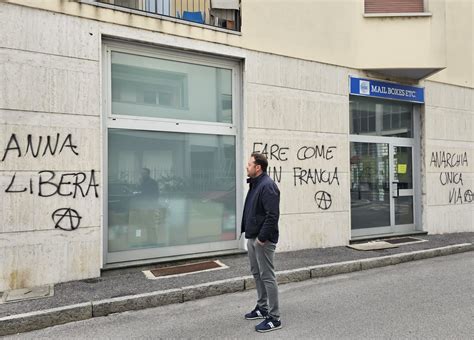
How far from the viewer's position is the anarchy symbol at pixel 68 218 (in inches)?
226

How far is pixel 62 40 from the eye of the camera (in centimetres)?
580

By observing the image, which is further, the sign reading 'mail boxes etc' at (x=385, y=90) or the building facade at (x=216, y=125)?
the sign reading 'mail boxes etc' at (x=385, y=90)

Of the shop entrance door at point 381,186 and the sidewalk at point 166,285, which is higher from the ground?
the shop entrance door at point 381,186

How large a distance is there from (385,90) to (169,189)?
5478 mm

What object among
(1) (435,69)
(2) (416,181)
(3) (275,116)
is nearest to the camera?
(3) (275,116)

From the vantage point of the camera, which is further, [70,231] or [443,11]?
[443,11]

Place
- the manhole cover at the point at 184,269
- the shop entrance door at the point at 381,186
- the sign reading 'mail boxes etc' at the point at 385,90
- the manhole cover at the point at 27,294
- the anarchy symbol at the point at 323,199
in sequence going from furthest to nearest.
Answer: the shop entrance door at the point at 381,186 → the sign reading 'mail boxes etc' at the point at 385,90 → the anarchy symbol at the point at 323,199 → the manhole cover at the point at 184,269 → the manhole cover at the point at 27,294

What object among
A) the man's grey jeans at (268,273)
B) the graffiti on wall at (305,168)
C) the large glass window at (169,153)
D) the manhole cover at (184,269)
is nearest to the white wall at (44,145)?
the large glass window at (169,153)

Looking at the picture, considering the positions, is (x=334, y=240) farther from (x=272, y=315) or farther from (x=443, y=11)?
(x=443, y=11)

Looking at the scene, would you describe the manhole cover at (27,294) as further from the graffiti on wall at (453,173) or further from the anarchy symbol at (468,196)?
the anarchy symbol at (468,196)

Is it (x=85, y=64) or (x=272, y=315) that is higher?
(x=85, y=64)

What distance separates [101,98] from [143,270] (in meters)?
2.82

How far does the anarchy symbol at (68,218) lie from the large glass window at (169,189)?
2.01 ft

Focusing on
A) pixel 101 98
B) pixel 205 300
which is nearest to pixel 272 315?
pixel 205 300
